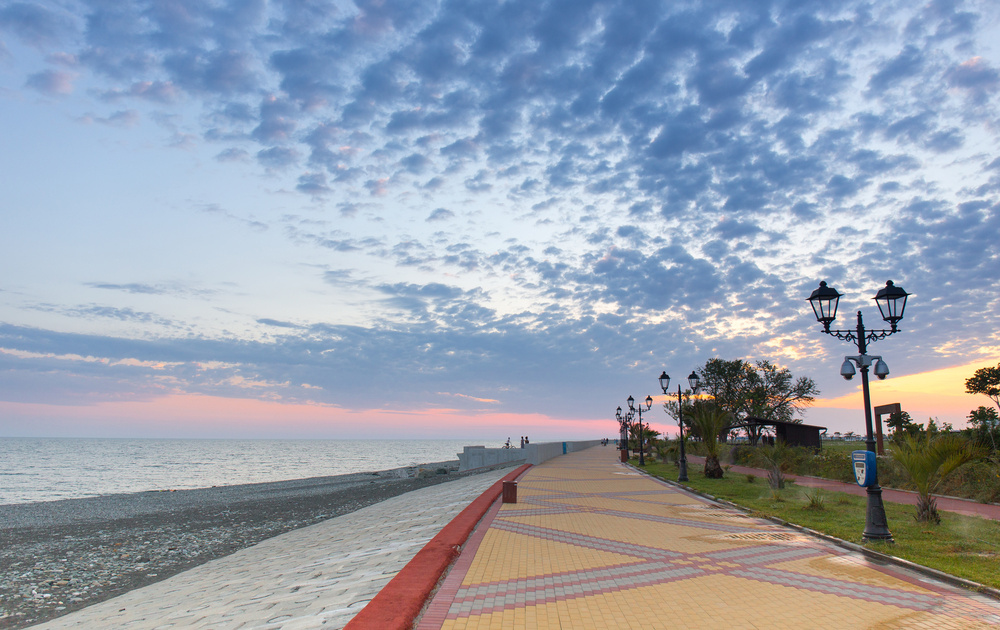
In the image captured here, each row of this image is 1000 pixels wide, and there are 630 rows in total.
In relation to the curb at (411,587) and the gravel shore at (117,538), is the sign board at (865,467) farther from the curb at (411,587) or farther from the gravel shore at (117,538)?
the gravel shore at (117,538)

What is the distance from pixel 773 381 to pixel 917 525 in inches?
2200

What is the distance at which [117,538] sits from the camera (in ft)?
53.2

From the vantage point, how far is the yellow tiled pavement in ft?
17.0

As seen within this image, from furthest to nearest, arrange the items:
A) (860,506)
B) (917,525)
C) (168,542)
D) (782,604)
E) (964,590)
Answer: (168,542), (860,506), (917,525), (964,590), (782,604)

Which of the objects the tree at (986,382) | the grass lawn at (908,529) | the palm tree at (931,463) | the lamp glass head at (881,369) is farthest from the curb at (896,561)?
the tree at (986,382)

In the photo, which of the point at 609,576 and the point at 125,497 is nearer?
the point at 609,576

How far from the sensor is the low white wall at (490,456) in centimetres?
3778

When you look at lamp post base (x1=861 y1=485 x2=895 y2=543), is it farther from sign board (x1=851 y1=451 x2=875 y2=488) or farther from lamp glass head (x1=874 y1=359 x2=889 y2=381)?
lamp glass head (x1=874 y1=359 x2=889 y2=381)

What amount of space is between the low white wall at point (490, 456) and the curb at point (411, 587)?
2818cm

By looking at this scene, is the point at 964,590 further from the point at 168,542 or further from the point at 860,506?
the point at 168,542

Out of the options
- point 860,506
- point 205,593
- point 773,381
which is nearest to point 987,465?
point 860,506

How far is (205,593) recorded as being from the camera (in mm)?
8445

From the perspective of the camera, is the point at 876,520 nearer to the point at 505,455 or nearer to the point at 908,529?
the point at 908,529

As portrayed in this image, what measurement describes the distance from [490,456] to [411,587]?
35.8 m
